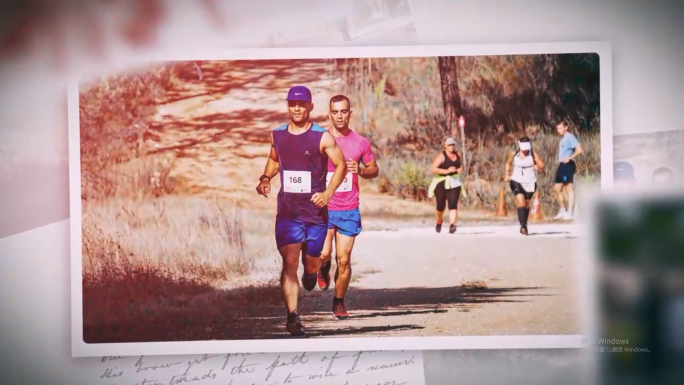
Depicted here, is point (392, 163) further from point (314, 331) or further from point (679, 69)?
point (679, 69)

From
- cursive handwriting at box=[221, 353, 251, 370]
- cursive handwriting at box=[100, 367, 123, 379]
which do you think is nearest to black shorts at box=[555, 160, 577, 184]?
cursive handwriting at box=[221, 353, 251, 370]

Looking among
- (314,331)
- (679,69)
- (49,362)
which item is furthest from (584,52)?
(49,362)

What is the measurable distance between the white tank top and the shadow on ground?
44 centimetres

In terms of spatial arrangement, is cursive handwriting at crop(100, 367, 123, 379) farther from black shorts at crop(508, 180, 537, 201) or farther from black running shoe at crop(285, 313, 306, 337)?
black shorts at crop(508, 180, 537, 201)

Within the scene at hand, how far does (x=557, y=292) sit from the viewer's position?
2.75 meters

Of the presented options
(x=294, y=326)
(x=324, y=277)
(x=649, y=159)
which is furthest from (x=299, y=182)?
(x=649, y=159)

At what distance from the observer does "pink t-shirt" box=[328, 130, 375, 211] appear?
9.04ft

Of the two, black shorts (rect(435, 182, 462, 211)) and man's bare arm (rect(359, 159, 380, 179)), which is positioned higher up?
man's bare arm (rect(359, 159, 380, 179))

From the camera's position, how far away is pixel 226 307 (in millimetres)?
2748

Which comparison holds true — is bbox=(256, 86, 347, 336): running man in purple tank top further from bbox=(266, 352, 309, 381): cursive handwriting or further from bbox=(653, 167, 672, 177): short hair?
bbox=(653, 167, 672, 177): short hair

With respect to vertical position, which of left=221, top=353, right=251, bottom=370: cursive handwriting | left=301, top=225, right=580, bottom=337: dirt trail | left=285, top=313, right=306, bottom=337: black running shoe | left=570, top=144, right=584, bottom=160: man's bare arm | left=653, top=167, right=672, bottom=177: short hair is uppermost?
left=570, top=144, right=584, bottom=160: man's bare arm

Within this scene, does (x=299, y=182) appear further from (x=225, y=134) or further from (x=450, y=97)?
(x=450, y=97)

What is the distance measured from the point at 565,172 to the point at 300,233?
1.11m

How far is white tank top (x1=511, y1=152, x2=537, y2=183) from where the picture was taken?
2.78 m
